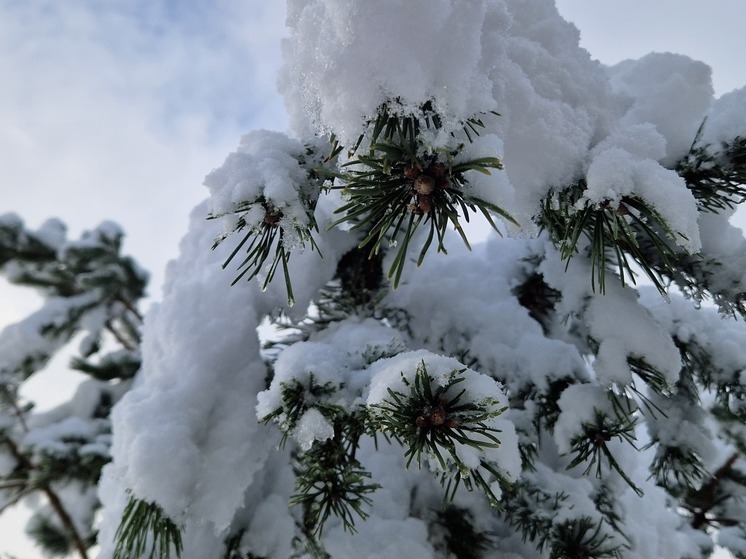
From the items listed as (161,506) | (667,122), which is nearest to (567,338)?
(667,122)

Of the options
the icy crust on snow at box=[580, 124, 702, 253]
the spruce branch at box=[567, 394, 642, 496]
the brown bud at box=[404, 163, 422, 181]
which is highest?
the icy crust on snow at box=[580, 124, 702, 253]

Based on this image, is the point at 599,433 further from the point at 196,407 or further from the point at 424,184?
the point at 196,407

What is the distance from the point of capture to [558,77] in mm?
1136

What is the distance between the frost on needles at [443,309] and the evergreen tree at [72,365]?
5.03 ft

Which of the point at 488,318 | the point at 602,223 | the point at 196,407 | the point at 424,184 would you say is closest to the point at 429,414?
the point at 424,184

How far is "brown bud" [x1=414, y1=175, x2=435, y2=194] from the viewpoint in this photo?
738 mm

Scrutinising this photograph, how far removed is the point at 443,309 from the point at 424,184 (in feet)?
4.02

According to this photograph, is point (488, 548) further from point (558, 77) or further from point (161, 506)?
point (558, 77)

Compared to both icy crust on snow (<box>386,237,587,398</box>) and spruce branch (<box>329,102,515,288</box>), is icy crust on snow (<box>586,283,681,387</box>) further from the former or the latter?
spruce branch (<box>329,102,515,288</box>)

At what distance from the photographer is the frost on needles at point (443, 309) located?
2.52ft

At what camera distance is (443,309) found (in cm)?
191

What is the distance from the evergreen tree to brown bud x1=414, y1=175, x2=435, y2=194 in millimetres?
2730

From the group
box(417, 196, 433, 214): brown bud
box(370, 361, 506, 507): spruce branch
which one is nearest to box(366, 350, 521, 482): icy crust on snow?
box(370, 361, 506, 507): spruce branch

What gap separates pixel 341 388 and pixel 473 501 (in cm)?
99
